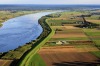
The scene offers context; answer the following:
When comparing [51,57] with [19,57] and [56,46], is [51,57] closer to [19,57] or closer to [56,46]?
[19,57]

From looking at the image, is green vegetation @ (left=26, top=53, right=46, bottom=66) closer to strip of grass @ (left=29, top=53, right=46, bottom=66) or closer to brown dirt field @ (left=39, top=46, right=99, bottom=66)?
strip of grass @ (left=29, top=53, right=46, bottom=66)

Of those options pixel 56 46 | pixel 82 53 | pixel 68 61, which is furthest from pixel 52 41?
pixel 68 61

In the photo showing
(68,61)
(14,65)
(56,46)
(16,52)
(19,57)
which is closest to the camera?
(14,65)

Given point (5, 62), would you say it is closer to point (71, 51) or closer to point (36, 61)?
point (36, 61)

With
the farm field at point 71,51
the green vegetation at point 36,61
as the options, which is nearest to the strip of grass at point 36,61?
the green vegetation at point 36,61

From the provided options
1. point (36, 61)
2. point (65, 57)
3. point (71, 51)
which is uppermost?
point (36, 61)

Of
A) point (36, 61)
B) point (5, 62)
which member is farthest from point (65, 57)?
point (5, 62)

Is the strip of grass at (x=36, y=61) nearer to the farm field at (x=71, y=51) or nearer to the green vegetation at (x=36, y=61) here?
the green vegetation at (x=36, y=61)

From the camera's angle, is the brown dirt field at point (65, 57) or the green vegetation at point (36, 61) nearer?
the green vegetation at point (36, 61)

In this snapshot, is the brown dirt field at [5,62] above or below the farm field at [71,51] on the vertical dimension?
above
